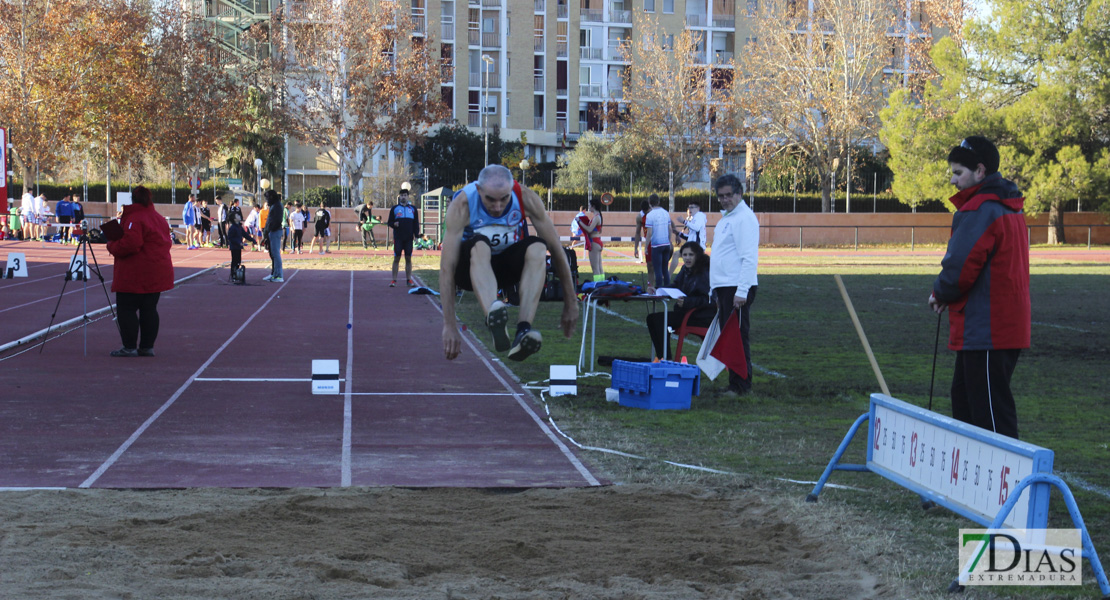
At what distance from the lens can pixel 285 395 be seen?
35.2 ft

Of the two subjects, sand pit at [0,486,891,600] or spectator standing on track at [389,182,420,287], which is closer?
sand pit at [0,486,891,600]

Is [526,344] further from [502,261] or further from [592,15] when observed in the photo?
[592,15]

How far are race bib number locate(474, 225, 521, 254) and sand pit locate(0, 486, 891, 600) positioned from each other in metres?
1.55

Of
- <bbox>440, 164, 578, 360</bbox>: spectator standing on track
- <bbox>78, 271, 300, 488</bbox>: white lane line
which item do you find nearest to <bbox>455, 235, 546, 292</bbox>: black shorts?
<bbox>440, 164, 578, 360</bbox>: spectator standing on track

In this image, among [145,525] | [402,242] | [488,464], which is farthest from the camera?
[402,242]

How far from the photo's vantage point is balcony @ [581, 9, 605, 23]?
73688 mm

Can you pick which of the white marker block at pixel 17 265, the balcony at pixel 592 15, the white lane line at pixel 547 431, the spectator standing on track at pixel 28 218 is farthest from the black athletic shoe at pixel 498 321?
the balcony at pixel 592 15

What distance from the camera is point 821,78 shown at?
51.4 meters

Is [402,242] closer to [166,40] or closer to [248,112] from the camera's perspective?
[166,40]

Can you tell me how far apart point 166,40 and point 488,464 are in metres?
49.8

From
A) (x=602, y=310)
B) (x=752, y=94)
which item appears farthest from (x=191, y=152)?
(x=602, y=310)

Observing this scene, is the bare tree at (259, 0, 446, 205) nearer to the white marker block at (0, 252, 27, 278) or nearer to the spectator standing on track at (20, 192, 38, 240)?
the spectator standing on track at (20, 192, 38, 240)

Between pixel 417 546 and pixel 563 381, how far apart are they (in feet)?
16.0

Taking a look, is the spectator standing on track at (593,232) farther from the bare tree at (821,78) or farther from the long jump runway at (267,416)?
the bare tree at (821,78)
